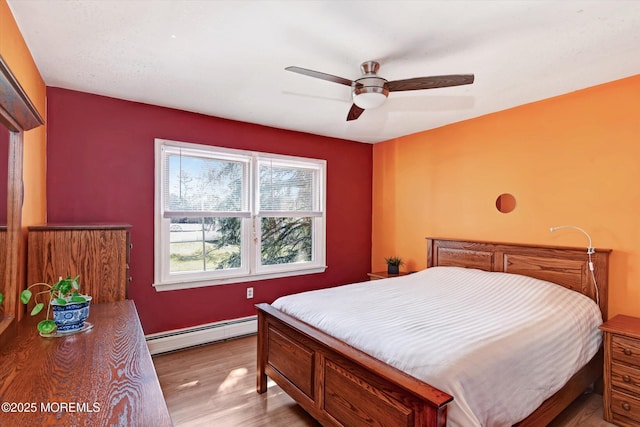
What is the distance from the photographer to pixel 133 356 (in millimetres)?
1347

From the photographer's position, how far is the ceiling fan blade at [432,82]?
A: 198 centimetres

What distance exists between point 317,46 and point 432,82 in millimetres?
736

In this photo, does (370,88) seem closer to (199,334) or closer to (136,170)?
(136,170)

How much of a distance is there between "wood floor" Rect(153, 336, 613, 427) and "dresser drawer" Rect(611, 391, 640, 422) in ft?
0.40

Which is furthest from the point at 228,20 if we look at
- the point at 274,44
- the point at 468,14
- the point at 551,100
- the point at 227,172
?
the point at 551,100

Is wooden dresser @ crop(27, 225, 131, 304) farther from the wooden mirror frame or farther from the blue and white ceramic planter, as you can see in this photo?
the blue and white ceramic planter

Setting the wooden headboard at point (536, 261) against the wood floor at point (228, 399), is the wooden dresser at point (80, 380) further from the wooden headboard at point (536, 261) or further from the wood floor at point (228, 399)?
the wooden headboard at point (536, 261)

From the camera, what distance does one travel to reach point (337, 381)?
1897 millimetres

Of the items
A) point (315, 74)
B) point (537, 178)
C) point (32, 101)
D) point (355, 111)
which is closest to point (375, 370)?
point (315, 74)

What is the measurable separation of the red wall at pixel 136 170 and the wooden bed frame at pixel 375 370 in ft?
3.93

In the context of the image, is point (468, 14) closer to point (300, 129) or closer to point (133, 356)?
point (133, 356)

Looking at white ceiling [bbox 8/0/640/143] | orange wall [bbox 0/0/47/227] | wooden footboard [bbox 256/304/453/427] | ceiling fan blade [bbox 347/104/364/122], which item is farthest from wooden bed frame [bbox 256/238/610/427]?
orange wall [bbox 0/0/47/227]

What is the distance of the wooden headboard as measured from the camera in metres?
2.65

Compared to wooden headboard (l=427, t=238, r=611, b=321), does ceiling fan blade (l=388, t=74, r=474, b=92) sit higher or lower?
higher
